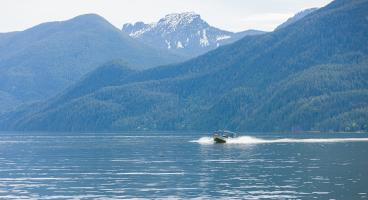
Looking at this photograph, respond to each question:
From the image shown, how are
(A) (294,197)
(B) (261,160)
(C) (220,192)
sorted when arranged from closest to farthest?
(A) (294,197), (C) (220,192), (B) (261,160)

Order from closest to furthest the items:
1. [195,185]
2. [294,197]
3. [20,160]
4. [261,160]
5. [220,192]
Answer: [294,197], [220,192], [195,185], [261,160], [20,160]

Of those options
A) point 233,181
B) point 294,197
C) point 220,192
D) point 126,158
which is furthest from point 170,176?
point 126,158

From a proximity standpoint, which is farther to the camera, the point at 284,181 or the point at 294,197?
the point at 284,181

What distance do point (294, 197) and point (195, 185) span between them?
21590mm

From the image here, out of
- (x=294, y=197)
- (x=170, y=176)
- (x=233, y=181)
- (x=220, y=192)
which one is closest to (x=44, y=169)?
(x=170, y=176)

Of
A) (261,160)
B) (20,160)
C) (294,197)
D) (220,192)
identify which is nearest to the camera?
(294,197)

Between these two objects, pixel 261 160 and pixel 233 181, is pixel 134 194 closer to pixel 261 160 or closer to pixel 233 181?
pixel 233 181

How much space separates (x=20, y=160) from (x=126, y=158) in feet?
83.1

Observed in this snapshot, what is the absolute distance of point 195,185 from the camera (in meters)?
123

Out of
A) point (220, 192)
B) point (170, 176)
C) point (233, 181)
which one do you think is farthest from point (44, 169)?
point (220, 192)

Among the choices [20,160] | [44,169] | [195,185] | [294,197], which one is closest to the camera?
[294,197]

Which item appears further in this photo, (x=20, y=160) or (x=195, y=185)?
(x=20, y=160)

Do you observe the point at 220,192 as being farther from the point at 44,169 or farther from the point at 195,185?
the point at 44,169

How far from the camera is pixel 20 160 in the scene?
193125 mm
